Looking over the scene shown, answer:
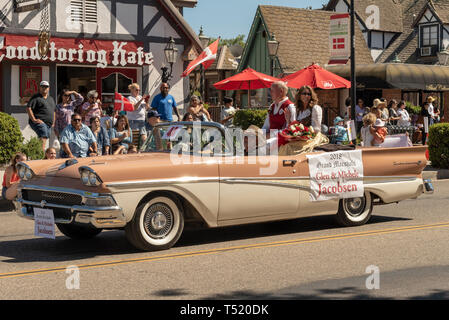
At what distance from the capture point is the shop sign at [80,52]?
67.3 ft

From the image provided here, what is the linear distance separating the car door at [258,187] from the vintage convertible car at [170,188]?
0.01m

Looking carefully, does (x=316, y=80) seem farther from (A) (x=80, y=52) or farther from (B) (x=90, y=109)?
(B) (x=90, y=109)

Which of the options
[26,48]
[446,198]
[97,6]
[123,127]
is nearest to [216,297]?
[446,198]

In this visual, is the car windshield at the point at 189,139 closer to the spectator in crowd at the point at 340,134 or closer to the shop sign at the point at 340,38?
the spectator in crowd at the point at 340,134

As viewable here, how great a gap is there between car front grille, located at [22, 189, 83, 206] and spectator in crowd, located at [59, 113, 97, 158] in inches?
173

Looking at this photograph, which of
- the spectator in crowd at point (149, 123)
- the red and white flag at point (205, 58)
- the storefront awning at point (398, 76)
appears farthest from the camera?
the storefront awning at point (398, 76)

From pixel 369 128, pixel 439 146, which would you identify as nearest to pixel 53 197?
pixel 369 128

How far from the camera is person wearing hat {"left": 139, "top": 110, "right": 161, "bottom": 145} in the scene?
13.1m

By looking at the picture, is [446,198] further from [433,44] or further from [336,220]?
[433,44]

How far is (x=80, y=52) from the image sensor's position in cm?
2188

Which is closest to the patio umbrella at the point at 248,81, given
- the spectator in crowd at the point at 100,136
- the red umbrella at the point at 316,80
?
the red umbrella at the point at 316,80

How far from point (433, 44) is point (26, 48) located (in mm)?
32303
